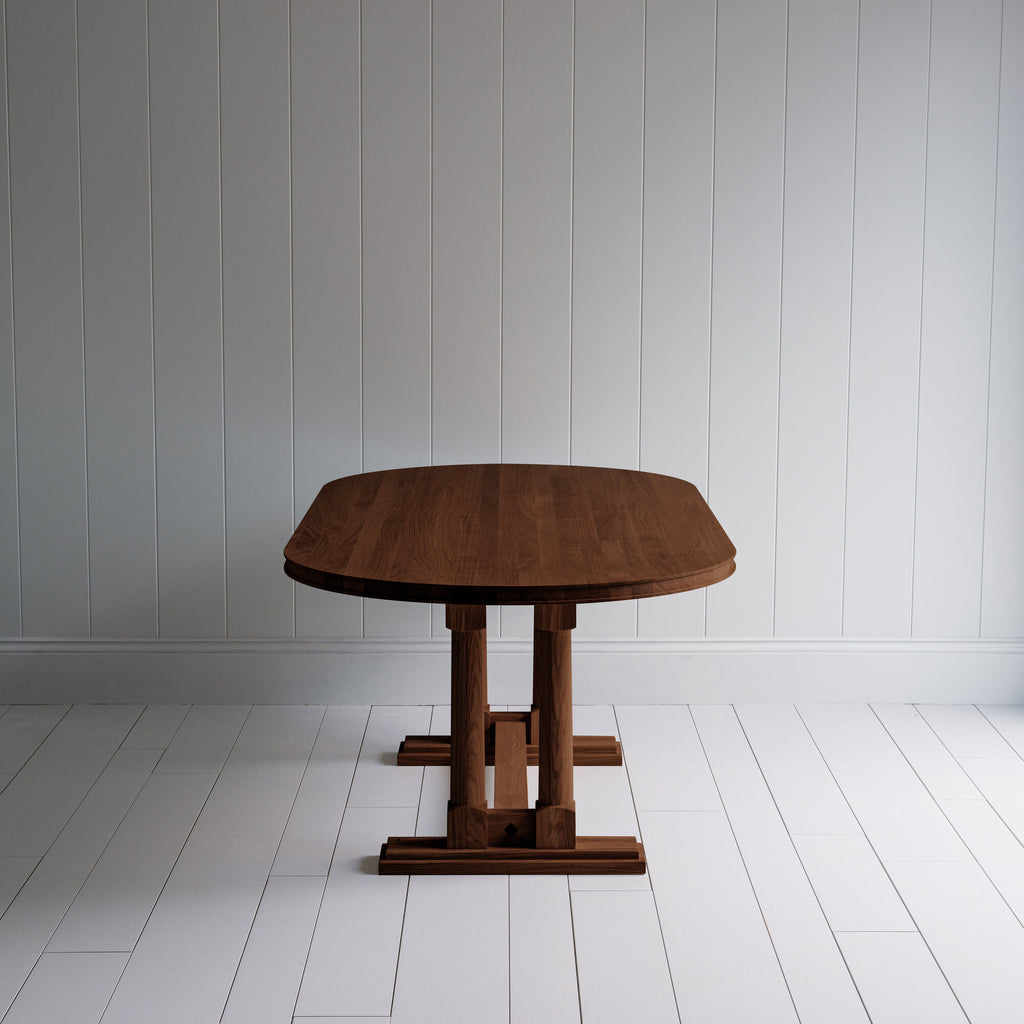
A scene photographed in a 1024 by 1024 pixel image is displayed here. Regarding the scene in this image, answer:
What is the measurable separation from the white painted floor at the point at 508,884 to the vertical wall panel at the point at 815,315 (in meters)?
0.41

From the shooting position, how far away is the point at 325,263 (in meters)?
2.99

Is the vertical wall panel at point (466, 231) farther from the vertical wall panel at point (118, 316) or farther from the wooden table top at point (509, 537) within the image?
the vertical wall panel at point (118, 316)

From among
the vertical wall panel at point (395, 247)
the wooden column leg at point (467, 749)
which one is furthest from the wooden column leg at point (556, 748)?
the vertical wall panel at point (395, 247)

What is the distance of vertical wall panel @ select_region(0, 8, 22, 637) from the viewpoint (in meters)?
2.94

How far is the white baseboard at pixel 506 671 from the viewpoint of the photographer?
3.12 metres

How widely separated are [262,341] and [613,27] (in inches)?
47.5

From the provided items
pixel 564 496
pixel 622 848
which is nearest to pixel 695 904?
pixel 622 848

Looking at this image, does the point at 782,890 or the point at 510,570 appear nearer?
the point at 510,570

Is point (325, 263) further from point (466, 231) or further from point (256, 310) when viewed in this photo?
point (466, 231)

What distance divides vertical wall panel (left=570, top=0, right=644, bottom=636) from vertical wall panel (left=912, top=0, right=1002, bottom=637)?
767 millimetres

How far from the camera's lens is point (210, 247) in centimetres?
298

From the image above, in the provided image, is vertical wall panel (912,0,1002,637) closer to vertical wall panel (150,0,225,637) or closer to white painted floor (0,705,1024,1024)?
white painted floor (0,705,1024,1024)

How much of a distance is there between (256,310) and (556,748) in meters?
1.47

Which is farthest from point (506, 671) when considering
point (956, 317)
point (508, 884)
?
point (956, 317)
